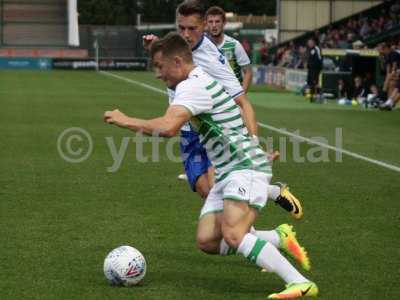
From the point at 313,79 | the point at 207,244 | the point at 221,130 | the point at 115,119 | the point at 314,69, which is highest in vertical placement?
the point at 115,119

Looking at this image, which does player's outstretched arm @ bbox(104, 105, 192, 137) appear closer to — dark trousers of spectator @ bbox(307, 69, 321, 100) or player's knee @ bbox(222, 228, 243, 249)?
player's knee @ bbox(222, 228, 243, 249)

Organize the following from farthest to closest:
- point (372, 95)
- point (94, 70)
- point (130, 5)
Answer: point (130, 5)
point (94, 70)
point (372, 95)

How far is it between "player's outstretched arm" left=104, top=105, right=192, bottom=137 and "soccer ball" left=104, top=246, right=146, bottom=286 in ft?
3.69

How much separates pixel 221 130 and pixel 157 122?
22.8 inches

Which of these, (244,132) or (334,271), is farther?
(334,271)

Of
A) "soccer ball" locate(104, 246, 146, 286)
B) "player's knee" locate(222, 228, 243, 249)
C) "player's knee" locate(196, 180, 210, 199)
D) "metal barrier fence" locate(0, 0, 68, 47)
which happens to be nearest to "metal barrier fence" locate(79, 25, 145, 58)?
"metal barrier fence" locate(0, 0, 68, 47)

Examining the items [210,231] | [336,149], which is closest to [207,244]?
[210,231]

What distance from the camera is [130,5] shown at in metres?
101

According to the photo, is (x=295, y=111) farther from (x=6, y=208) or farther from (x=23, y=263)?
(x=23, y=263)

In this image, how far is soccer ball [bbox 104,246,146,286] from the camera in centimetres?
775

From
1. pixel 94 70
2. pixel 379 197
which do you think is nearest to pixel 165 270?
pixel 379 197

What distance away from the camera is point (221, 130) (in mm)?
7543

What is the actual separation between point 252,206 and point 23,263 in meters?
2.04

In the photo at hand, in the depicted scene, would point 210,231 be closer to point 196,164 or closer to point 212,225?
point 212,225
